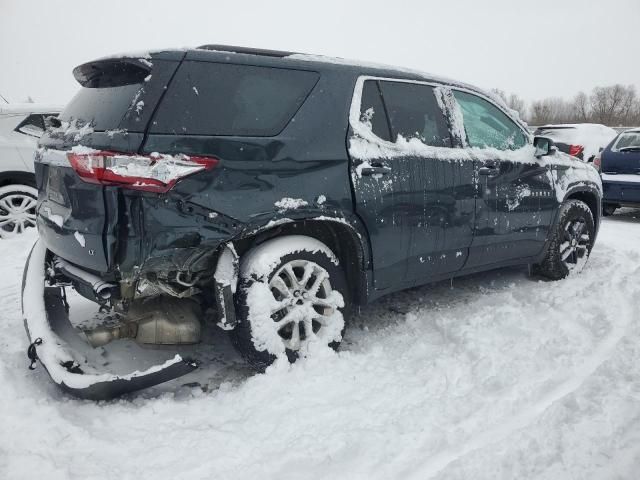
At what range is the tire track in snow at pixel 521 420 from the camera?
6.52 ft

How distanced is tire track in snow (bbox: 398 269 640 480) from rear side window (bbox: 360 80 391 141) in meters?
1.74

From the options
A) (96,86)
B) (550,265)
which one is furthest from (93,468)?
(550,265)

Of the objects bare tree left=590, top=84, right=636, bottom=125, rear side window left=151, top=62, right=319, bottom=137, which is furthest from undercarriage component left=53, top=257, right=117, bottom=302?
bare tree left=590, top=84, right=636, bottom=125

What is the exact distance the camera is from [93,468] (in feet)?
6.47

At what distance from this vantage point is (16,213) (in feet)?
19.4

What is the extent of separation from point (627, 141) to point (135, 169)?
879cm

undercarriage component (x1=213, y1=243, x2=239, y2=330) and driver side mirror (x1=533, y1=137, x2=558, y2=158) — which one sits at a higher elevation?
driver side mirror (x1=533, y1=137, x2=558, y2=158)

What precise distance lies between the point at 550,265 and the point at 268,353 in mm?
2978

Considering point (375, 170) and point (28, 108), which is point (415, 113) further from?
point (28, 108)

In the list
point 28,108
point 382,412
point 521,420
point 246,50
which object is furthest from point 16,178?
point 521,420

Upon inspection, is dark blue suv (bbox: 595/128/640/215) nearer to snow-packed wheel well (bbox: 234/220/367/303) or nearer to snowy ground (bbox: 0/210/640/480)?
snowy ground (bbox: 0/210/640/480)

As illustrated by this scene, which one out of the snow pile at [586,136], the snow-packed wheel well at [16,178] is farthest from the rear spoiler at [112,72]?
the snow pile at [586,136]

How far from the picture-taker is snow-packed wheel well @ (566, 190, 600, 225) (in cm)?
457

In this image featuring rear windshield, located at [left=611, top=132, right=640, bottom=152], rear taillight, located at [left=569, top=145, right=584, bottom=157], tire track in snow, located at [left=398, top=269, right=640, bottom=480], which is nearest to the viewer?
tire track in snow, located at [left=398, top=269, right=640, bottom=480]
